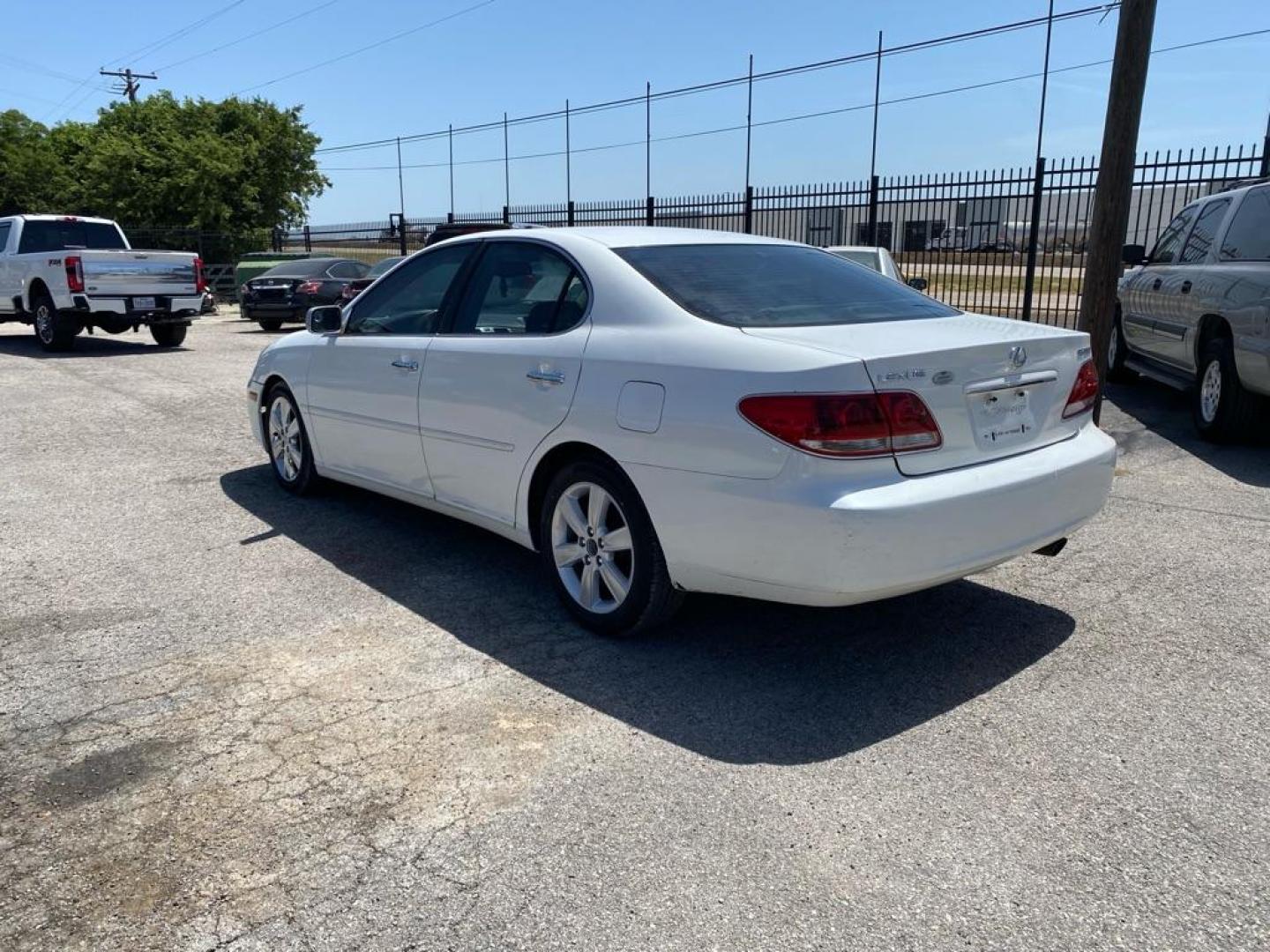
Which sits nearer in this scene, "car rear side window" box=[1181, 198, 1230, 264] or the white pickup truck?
"car rear side window" box=[1181, 198, 1230, 264]

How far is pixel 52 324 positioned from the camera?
49.2 ft

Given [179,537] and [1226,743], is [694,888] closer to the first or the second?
[1226,743]

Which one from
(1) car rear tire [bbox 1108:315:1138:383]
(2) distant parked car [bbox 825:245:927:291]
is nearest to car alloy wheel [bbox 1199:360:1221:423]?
(1) car rear tire [bbox 1108:315:1138:383]

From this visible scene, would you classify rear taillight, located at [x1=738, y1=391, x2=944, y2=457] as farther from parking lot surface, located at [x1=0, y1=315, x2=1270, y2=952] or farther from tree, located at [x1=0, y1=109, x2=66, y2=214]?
tree, located at [x1=0, y1=109, x2=66, y2=214]

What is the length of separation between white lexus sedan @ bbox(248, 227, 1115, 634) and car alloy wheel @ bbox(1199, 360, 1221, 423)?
14.2 ft

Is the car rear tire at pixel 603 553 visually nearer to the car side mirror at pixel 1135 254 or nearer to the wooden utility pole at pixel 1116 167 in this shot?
the wooden utility pole at pixel 1116 167

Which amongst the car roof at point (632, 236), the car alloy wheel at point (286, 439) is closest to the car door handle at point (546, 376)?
the car roof at point (632, 236)

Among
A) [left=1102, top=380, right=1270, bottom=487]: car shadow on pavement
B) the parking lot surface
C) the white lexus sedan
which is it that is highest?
the white lexus sedan

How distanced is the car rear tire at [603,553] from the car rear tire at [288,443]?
94.3 inches

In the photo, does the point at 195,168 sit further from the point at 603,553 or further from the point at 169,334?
the point at 603,553

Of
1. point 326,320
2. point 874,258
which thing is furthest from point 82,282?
point 874,258

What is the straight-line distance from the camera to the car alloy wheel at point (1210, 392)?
7.72m

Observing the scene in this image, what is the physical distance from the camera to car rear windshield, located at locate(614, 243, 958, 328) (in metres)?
3.90

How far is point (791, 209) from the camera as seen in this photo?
17359mm
